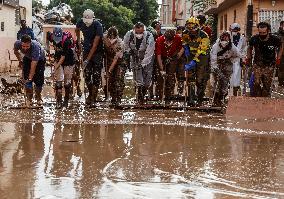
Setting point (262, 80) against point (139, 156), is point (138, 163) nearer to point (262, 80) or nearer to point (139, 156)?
point (139, 156)

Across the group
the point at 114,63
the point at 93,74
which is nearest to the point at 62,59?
the point at 93,74

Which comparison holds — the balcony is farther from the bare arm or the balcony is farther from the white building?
the bare arm

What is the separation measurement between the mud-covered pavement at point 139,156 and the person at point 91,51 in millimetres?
1731

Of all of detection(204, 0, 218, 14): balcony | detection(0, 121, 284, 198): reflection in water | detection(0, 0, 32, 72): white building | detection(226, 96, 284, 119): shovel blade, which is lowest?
detection(0, 121, 284, 198): reflection in water

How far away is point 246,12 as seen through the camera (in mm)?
25859

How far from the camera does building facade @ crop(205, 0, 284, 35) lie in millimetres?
23266

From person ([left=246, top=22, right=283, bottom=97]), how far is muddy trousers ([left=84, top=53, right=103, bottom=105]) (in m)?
2.78

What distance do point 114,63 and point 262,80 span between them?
2.78 metres

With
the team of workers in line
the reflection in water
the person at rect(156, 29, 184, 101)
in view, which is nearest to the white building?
the person at rect(156, 29, 184, 101)

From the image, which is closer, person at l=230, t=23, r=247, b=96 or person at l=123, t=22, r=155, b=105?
person at l=123, t=22, r=155, b=105

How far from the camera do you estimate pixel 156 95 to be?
14.2 metres

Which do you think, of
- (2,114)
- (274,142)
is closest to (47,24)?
(2,114)

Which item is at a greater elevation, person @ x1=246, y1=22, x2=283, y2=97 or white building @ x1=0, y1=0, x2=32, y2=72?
white building @ x1=0, y1=0, x2=32, y2=72

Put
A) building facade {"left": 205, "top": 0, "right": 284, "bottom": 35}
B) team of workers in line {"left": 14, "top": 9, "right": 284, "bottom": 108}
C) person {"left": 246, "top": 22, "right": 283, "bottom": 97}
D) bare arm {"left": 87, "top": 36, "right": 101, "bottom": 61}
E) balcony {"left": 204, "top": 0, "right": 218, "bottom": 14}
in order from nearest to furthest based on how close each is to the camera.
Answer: person {"left": 246, "top": 22, "right": 283, "bottom": 97} < team of workers in line {"left": 14, "top": 9, "right": 284, "bottom": 108} < bare arm {"left": 87, "top": 36, "right": 101, "bottom": 61} < building facade {"left": 205, "top": 0, "right": 284, "bottom": 35} < balcony {"left": 204, "top": 0, "right": 218, "bottom": 14}
